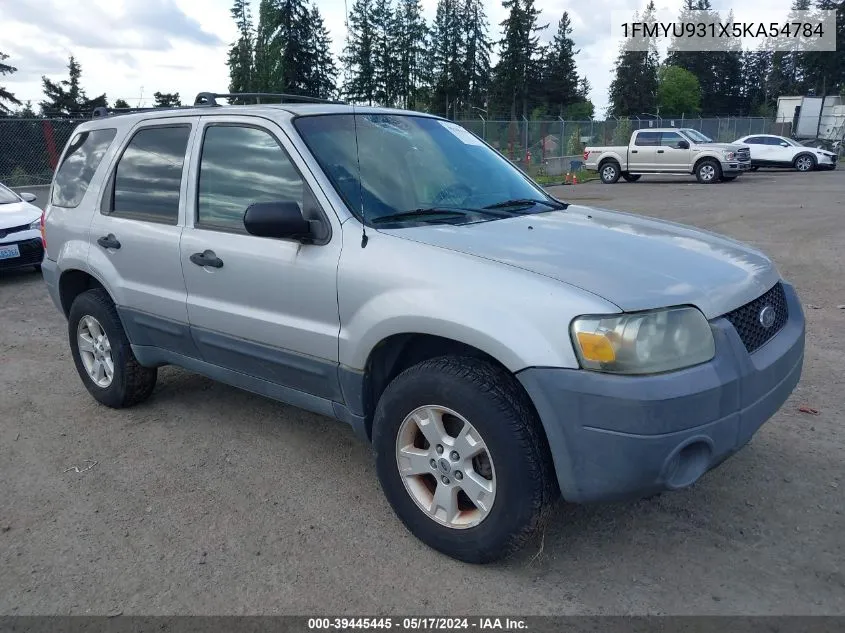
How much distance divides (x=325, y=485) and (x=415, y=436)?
2.85 feet

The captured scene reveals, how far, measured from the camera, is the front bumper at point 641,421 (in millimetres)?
2486

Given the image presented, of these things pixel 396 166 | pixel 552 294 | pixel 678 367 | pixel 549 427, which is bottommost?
pixel 549 427

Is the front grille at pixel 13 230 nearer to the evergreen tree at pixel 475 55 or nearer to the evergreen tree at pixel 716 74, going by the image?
the evergreen tree at pixel 475 55

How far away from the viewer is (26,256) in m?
9.33

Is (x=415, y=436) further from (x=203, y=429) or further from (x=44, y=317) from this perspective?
(x=44, y=317)

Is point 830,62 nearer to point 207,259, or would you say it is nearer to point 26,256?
point 26,256

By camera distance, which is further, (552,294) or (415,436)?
(415,436)

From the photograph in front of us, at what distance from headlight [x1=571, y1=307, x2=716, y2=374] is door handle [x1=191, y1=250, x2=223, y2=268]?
1.99 metres

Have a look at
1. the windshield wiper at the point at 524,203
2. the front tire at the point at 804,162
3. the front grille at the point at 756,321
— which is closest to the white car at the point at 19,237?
the windshield wiper at the point at 524,203

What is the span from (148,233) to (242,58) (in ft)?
205

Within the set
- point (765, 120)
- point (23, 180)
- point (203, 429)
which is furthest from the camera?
point (765, 120)

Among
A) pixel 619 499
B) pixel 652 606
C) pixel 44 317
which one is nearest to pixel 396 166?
pixel 619 499

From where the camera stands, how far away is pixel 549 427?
2602mm

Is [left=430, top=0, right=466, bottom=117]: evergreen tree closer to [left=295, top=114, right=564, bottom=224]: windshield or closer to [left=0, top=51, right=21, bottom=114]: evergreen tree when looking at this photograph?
[left=0, top=51, right=21, bottom=114]: evergreen tree
